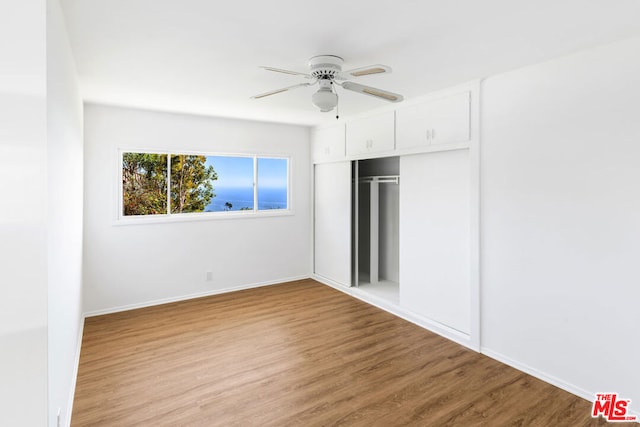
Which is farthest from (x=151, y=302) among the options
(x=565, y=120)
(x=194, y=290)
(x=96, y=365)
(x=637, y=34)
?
(x=637, y=34)

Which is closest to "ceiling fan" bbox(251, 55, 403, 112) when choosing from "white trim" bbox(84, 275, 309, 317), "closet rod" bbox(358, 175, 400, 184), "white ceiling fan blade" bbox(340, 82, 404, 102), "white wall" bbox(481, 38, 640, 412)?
"white ceiling fan blade" bbox(340, 82, 404, 102)

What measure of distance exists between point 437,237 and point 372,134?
1598 mm

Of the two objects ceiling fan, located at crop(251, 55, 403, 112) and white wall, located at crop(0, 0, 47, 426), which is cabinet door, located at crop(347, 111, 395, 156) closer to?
ceiling fan, located at crop(251, 55, 403, 112)

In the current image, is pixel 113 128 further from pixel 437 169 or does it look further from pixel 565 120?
pixel 565 120

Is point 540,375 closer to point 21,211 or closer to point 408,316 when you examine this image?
point 408,316

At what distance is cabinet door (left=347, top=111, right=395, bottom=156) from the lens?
410cm

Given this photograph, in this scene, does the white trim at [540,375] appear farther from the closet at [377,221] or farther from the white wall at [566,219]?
the closet at [377,221]

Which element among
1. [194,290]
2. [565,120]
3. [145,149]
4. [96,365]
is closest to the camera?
[565,120]

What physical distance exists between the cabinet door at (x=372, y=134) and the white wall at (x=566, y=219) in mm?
1219

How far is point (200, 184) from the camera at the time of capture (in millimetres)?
4863

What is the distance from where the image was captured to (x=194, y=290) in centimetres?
476

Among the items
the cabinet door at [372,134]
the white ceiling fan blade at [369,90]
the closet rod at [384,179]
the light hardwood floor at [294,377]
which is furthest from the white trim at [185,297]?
the white ceiling fan blade at [369,90]

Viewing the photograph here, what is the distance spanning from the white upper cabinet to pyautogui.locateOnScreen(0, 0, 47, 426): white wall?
315cm

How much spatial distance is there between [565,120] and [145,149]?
14.8 ft
